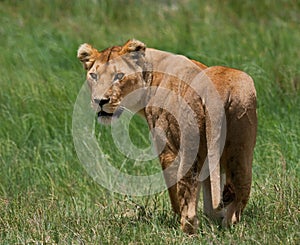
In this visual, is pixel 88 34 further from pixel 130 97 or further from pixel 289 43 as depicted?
pixel 130 97

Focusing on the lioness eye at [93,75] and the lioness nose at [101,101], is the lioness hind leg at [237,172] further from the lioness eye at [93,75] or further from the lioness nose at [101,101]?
the lioness eye at [93,75]

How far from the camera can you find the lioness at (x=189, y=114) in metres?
4.30

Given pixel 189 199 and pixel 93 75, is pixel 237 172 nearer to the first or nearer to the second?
pixel 189 199

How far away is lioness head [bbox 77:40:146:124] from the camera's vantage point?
A: 4.71 m

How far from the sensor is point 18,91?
7344 millimetres

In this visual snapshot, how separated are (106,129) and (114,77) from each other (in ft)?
6.53

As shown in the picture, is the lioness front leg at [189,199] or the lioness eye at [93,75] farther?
the lioness eye at [93,75]

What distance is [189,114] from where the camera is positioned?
4.37 m

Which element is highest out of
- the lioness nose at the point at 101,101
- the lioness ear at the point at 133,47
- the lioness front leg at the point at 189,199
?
the lioness ear at the point at 133,47

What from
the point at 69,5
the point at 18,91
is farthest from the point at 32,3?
the point at 18,91

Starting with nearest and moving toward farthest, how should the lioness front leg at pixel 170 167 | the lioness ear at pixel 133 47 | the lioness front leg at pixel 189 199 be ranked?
the lioness front leg at pixel 189 199 < the lioness front leg at pixel 170 167 < the lioness ear at pixel 133 47

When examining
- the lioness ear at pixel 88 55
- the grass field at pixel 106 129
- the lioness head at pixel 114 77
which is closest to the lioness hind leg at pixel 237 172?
the grass field at pixel 106 129

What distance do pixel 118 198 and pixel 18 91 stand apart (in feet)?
6.67

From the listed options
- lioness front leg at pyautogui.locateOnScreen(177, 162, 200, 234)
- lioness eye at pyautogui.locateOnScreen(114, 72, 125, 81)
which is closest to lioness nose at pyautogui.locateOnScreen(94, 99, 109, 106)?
lioness eye at pyautogui.locateOnScreen(114, 72, 125, 81)
